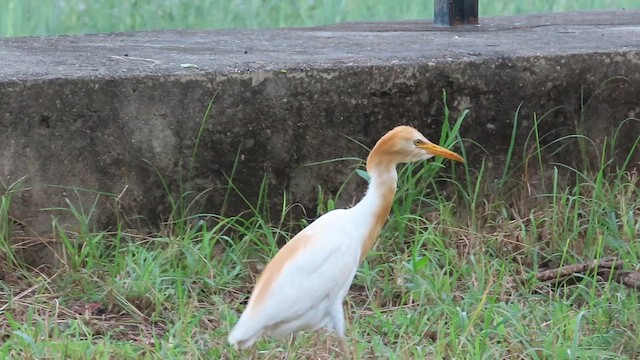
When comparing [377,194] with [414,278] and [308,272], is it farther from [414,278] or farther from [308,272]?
[414,278]

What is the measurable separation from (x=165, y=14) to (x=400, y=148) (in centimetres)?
291

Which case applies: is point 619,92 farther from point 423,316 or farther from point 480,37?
point 423,316

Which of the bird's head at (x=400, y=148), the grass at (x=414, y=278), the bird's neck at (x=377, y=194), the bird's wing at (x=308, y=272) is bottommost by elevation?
the grass at (x=414, y=278)

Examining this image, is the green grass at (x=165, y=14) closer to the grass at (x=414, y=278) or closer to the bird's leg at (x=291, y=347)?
the grass at (x=414, y=278)

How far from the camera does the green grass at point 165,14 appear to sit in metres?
4.74

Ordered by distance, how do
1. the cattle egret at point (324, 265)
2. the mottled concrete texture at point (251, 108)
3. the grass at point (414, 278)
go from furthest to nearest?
the mottled concrete texture at point (251, 108) < the grass at point (414, 278) < the cattle egret at point (324, 265)

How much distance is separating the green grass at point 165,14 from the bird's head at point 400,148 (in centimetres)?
281

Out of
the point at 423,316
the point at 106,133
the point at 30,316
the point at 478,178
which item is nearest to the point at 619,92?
the point at 478,178

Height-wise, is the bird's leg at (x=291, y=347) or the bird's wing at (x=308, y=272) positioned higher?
the bird's wing at (x=308, y=272)

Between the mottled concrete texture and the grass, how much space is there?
0.16ft

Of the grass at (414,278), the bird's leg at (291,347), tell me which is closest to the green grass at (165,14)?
the grass at (414,278)

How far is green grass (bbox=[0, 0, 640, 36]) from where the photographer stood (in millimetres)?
4738

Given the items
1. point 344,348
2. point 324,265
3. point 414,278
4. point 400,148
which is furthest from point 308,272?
point 414,278

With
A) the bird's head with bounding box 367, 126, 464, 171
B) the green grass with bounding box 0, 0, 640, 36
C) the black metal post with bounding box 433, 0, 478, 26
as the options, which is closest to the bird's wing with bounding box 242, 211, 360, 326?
the bird's head with bounding box 367, 126, 464, 171
